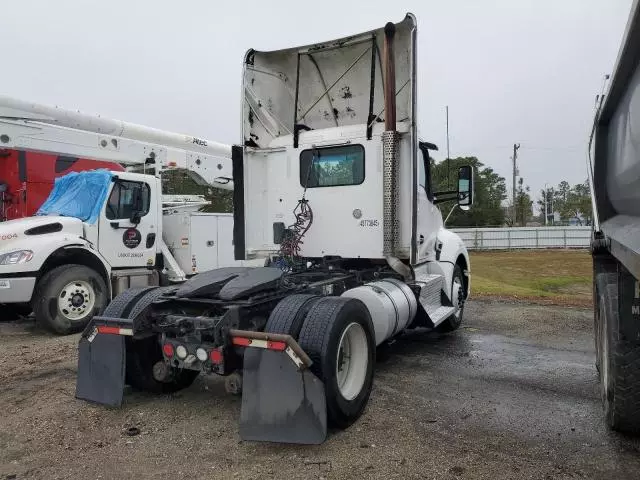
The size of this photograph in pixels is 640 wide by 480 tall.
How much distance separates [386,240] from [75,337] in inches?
186

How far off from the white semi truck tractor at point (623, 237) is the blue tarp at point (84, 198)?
731cm

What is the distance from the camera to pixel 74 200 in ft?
28.3

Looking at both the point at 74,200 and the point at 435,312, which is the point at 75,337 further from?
the point at 435,312

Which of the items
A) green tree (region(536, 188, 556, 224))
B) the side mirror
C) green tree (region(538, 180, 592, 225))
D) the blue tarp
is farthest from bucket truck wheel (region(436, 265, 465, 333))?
green tree (region(536, 188, 556, 224))

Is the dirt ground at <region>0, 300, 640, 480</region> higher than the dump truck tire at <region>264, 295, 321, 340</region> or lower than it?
lower

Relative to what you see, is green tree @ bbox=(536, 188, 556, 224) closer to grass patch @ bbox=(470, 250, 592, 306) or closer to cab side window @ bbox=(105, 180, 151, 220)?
grass patch @ bbox=(470, 250, 592, 306)

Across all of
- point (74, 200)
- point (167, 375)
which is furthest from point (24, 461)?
point (74, 200)

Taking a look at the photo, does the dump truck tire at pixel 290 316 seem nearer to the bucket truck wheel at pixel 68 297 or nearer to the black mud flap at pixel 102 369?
the black mud flap at pixel 102 369

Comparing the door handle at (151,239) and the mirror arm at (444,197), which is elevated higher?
the mirror arm at (444,197)

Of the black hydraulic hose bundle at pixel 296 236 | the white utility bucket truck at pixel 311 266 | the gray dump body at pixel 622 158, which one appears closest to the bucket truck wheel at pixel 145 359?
the white utility bucket truck at pixel 311 266

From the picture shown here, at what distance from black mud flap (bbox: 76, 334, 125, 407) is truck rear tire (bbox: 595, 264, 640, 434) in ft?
11.6

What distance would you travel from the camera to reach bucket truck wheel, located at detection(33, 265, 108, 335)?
7512mm

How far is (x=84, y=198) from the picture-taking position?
28.2ft

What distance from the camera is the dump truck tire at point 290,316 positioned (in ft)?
12.7
